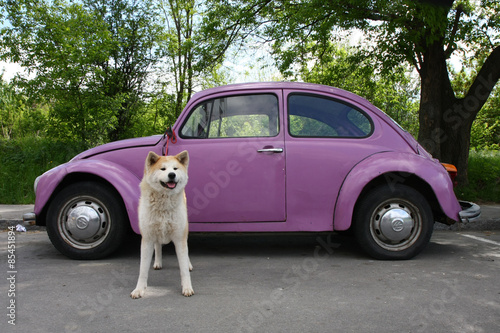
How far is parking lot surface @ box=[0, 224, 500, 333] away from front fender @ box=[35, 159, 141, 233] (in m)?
0.64

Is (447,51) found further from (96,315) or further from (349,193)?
(96,315)

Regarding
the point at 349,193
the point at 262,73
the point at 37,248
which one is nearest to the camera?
the point at 349,193

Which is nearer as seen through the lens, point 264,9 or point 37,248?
point 37,248

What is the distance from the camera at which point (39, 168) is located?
419 inches

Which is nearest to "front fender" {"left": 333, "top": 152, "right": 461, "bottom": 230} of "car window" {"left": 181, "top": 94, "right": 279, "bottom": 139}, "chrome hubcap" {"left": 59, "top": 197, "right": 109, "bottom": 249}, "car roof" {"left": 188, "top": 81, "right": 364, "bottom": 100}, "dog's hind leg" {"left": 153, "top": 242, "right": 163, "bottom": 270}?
"car roof" {"left": 188, "top": 81, "right": 364, "bottom": 100}

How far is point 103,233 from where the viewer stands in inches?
182

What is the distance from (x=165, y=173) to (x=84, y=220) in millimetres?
1680

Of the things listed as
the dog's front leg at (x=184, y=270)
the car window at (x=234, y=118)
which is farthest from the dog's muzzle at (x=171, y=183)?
the car window at (x=234, y=118)

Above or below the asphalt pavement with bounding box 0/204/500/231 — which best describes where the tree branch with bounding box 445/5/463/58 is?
above

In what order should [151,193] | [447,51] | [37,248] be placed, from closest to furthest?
[151,193] < [37,248] < [447,51]

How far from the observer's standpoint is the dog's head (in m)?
3.43

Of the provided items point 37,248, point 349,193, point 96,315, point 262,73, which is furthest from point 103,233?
point 262,73

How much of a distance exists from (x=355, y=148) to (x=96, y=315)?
3150 millimetres

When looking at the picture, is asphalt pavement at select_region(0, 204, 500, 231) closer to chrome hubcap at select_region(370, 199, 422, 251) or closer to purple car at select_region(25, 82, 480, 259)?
purple car at select_region(25, 82, 480, 259)
